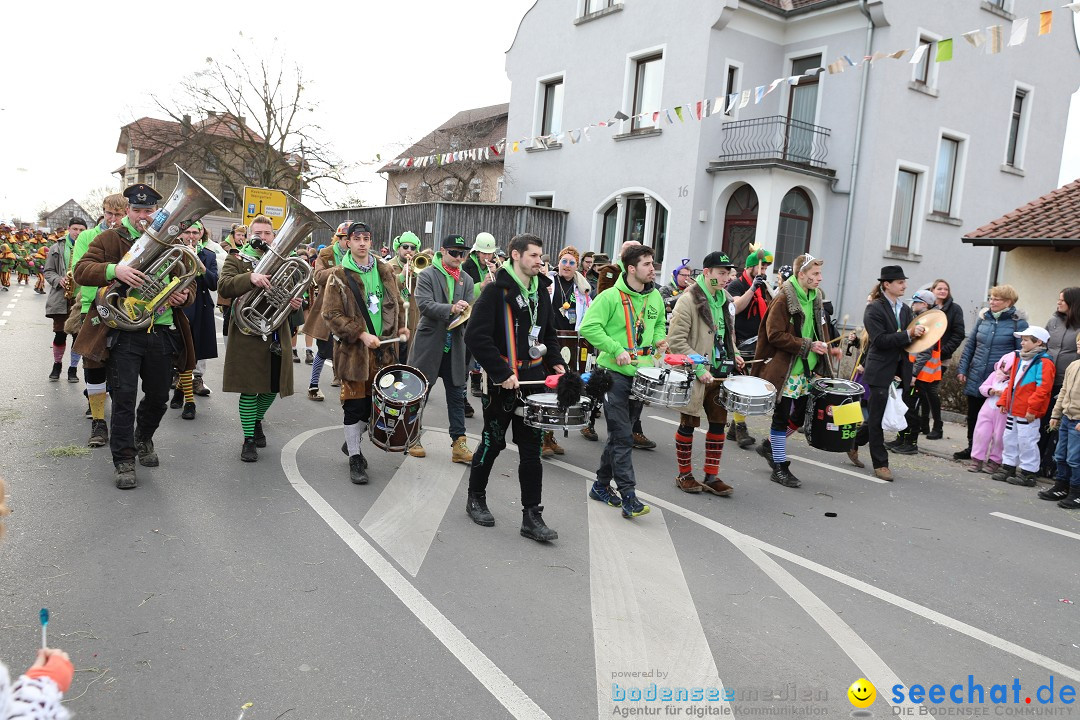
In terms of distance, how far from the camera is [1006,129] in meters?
20.6

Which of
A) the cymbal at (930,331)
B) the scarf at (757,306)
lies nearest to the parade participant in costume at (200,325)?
the scarf at (757,306)

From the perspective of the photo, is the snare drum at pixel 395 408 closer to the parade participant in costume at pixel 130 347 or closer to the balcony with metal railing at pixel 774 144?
the parade participant in costume at pixel 130 347

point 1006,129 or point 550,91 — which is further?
point 550,91

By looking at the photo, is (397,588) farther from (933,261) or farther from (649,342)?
(933,261)

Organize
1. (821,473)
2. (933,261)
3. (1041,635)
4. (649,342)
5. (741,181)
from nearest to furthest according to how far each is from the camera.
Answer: (1041,635) < (649,342) < (821,473) < (741,181) < (933,261)

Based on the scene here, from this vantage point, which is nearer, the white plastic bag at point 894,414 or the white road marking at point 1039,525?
the white road marking at point 1039,525

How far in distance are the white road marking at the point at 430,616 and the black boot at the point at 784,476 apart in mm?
3955

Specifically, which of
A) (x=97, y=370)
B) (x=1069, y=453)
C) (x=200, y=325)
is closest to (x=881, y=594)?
(x=1069, y=453)

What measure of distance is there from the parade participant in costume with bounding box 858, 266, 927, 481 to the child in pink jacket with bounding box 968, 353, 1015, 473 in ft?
4.41

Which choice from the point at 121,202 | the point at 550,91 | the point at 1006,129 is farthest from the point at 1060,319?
the point at 550,91

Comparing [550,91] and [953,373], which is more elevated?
[550,91]

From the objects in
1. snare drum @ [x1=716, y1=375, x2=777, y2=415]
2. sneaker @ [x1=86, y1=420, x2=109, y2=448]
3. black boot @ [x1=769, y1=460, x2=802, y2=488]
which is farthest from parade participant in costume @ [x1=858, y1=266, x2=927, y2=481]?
sneaker @ [x1=86, y1=420, x2=109, y2=448]

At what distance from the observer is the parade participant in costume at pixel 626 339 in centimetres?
566

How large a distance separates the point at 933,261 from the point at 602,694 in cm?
1986
